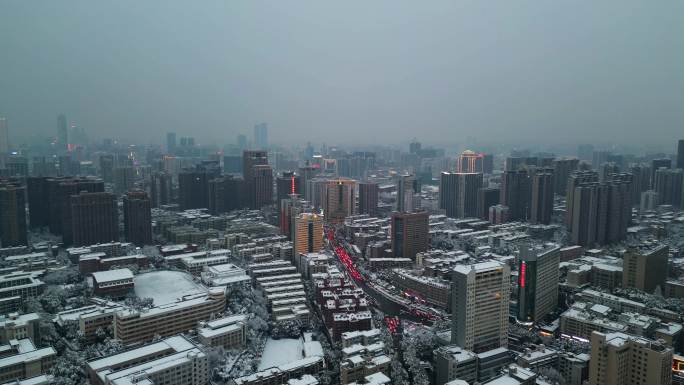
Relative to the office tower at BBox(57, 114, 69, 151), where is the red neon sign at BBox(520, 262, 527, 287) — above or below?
below

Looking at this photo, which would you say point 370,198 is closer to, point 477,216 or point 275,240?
point 477,216

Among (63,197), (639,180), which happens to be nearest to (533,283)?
(63,197)

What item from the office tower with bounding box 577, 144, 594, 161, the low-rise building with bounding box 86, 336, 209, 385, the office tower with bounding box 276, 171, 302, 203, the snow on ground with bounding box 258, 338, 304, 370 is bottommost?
the snow on ground with bounding box 258, 338, 304, 370

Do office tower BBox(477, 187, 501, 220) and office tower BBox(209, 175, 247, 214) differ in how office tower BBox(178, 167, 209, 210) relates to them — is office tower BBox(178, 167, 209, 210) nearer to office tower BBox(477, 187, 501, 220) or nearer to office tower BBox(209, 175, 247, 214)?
office tower BBox(209, 175, 247, 214)

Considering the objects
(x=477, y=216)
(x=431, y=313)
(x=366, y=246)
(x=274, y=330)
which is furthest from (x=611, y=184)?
(x=274, y=330)

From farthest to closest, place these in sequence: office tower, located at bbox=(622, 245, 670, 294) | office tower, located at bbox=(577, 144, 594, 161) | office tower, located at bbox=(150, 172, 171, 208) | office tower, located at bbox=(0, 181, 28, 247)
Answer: office tower, located at bbox=(577, 144, 594, 161)
office tower, located at bbox=(150, 172, 171, 208)
office tower, located at bbox=(0, 181, 28, 247)
office tower, located at bbox=(622, 245, 670, 294)

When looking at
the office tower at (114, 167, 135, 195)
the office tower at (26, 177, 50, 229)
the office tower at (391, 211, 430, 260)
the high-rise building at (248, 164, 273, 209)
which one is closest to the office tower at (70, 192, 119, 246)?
the office tower at (26, 177, 50, 229)
